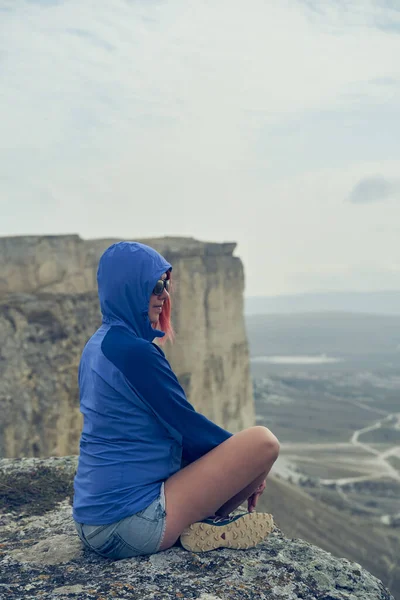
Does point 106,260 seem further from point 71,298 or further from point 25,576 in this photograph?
point 71,298

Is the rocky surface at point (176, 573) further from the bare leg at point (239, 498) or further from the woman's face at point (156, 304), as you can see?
the woman's face at point (156, 304)

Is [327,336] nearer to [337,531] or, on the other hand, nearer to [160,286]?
[337,531]

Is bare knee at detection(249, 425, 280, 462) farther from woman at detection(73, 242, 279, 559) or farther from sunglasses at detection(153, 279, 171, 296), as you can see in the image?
sunglasses at detection(153, 279, 171, 296)

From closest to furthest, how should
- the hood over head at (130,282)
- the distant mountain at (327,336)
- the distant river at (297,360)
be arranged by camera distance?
the hood over head at (130,282) < the distant river at (297,360) < the distant mountain at (327,336)

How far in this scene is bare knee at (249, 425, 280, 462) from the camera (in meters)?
2.95

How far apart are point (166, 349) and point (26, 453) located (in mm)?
10497

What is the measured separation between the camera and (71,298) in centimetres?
1614

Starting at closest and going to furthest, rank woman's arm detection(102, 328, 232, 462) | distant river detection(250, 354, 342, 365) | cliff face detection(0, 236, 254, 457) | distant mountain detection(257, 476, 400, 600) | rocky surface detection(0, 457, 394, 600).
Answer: rocky surface detection(0, 457, 394, 600) < woman's arm detection(102, 328, 232, 462) < cliff face detection(0, 236, 254, 457) < distant mountain detection(257, 476, 400, 600) < distant river detection(250, 354, 342, 365)

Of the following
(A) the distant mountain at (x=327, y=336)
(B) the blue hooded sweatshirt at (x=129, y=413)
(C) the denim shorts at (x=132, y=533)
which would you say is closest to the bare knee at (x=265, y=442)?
(B) the blue hooded sweatshirt at (x=129, y=413)

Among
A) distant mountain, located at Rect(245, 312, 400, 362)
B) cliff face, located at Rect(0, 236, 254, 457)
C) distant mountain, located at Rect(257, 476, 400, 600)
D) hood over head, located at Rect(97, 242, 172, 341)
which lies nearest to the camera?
hood over head, located at Rect(97, 242, 172, 341)

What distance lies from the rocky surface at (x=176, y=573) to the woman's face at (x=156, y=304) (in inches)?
45.4

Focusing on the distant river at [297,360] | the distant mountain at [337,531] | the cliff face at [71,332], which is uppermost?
the cliff face at [71,332]

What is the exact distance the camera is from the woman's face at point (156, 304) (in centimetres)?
313

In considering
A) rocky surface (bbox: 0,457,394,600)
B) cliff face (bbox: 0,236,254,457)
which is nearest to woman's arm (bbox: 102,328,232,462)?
rocky surface (bbox: 0,457,394,600)
